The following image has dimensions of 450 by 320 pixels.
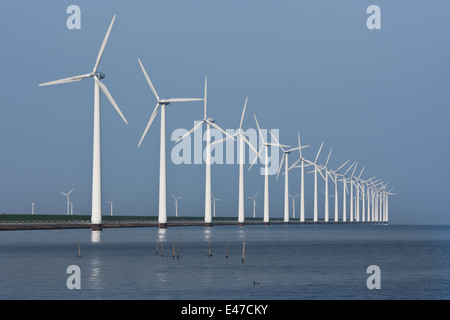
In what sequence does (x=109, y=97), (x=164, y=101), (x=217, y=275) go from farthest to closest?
(x=164, y=101)
(x=109, y=97)
(x=217, y=275)

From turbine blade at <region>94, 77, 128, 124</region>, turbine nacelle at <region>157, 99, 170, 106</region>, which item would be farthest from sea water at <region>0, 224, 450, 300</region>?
turbine nacelle at <region>157, 99, 170, 106</region>

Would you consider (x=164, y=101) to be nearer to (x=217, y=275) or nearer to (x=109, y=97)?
(x=109, y=97)

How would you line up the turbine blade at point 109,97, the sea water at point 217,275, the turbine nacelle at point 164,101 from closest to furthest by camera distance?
1. the sea water at point 217,275
2. the turbine blade at point 109,97
3. the turbine nacelle at point 164,101

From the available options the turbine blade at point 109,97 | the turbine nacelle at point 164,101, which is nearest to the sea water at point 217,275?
the turbine blade at point 109,97

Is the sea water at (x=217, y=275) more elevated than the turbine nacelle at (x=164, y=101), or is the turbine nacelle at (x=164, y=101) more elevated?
the turbine nacelle at (x=164, y=101)

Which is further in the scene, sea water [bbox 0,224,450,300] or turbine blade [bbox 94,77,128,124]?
turbine blade [bbox 94,77,128,124]

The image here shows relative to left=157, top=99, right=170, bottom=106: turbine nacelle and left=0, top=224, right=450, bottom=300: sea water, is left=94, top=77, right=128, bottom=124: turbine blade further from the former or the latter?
left=157, top=99, right=170, bottom=106: turbine nacelle

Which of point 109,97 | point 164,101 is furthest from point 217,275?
point 164,101

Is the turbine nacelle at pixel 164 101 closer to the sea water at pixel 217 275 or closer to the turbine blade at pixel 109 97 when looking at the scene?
the turbine blade at pixel 109 97

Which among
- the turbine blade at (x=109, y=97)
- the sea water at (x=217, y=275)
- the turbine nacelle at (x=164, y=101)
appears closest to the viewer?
the sea water at (x=217, y=275)

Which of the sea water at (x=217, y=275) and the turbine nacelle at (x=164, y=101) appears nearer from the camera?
the sea water at (x=217, y=275)

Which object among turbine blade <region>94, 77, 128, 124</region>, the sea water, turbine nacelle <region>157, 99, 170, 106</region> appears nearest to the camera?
the sea water

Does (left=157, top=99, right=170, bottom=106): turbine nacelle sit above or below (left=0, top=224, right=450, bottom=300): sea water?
above
